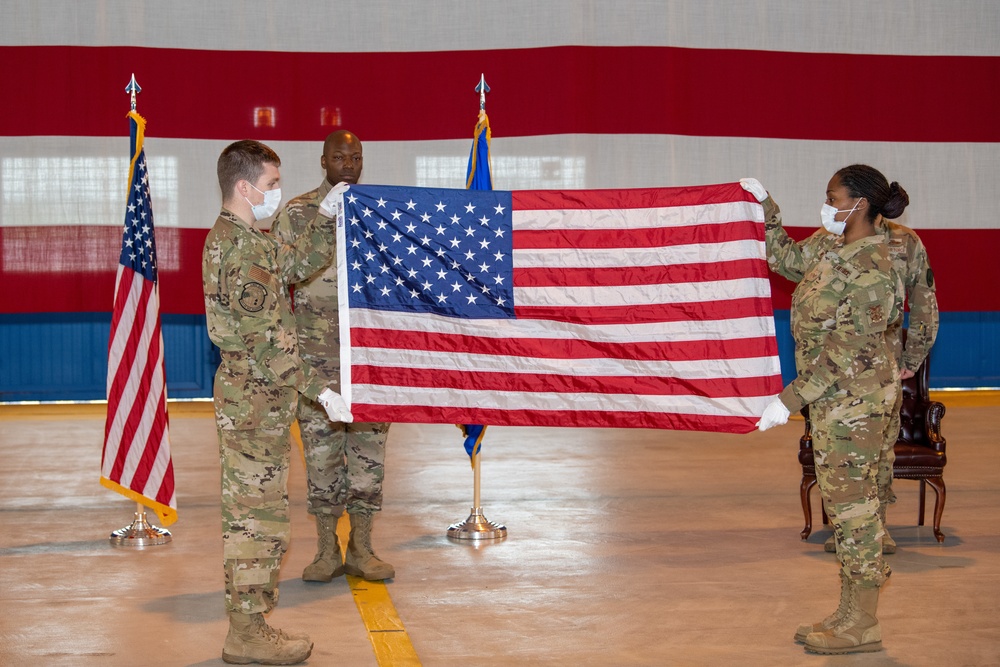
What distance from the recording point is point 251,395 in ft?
12.7

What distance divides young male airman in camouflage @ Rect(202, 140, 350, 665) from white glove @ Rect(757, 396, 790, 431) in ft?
5.28

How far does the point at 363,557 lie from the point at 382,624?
681 millimetres

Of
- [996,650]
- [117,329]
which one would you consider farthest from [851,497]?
[117,329]

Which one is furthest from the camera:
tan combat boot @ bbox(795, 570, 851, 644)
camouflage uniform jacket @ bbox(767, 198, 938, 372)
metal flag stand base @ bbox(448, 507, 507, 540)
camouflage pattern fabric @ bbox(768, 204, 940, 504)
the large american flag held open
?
metal flag stand base @ bbox(448, 507, 507, 540)

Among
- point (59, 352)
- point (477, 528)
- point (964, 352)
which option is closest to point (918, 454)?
point (477, 528)

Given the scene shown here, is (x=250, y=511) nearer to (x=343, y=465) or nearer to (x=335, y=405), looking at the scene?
(x=335, y=405)

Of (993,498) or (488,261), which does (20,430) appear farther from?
(993,498)

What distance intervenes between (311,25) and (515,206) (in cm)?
537

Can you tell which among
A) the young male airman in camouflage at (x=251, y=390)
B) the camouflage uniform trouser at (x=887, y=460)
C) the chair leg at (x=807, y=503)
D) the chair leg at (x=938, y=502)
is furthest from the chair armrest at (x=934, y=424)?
the young male airman in camouflage at (x=251, y=390)

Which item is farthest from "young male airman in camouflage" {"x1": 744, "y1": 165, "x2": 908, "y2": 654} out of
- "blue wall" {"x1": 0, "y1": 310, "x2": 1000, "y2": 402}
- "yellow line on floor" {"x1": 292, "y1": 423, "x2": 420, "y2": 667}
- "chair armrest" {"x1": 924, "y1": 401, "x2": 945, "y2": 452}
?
"blue wall" {"x1": 0, "y1": 310, "x2": 1000, "y2": 402}

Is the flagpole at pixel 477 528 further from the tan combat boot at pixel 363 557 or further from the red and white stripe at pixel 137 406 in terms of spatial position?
the red and white stripe at pixel 137 406

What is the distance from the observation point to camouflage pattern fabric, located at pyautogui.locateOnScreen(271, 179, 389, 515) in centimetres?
498

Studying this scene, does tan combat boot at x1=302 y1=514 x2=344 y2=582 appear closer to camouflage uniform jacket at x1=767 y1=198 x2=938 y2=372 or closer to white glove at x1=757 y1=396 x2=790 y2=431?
white glove at x1=757 y1=396 x2=790 y2=431

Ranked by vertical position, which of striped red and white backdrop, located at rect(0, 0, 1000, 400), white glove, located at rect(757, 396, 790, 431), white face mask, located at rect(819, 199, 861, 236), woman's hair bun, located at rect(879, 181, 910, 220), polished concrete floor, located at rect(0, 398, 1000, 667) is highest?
striped red and white backdrop, located at rect(0, 0, 1000, 400)
